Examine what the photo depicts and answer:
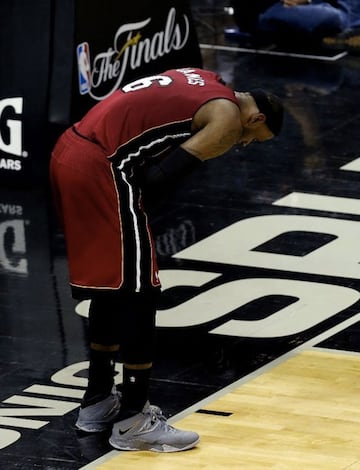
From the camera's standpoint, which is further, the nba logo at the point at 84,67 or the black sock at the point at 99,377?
the nba logo at the point at 84,67

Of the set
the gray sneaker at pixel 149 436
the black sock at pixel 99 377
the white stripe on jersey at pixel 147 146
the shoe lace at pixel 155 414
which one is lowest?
the gray sneaker at pixel 149 436

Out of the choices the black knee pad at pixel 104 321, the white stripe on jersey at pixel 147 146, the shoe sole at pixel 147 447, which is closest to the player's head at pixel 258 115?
the white stripe on jersey at pixel 147 146

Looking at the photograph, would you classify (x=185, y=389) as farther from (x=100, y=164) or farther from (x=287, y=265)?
(x=287, y=265)

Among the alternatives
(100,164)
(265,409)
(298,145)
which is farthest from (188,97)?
(298,145)

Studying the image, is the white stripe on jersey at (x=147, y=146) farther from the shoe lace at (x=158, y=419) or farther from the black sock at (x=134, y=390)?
the shoe lace at (x=158, y=419)

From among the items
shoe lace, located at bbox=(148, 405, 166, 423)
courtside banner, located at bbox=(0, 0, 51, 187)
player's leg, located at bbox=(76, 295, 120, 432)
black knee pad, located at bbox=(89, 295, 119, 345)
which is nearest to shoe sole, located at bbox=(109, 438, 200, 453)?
shoe lace, located at bbox=(148, 405, 166, 423)

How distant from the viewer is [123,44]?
10852 mm

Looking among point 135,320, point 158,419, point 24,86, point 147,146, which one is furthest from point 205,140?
point 24,86

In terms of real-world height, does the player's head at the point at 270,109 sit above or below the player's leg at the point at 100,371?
above

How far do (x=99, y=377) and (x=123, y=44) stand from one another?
4.54 m

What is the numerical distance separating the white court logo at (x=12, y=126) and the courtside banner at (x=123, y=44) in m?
0.34

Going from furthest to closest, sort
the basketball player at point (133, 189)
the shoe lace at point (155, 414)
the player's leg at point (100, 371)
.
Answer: the player's leg at point (100, 371) < the shoe lace at point (155, 414) < the basketball player at point (133, 189)

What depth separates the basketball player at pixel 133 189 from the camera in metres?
6.41

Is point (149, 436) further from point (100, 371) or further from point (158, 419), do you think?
point (100, 371)
